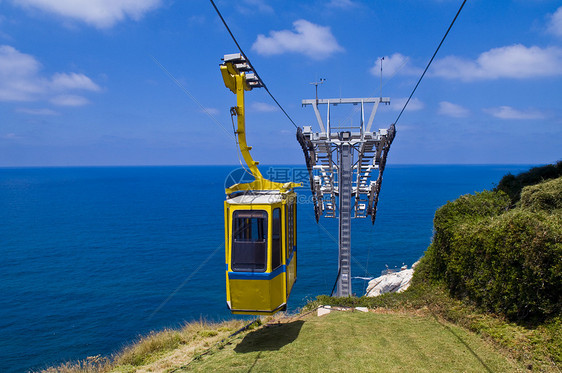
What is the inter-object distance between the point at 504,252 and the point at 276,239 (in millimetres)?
6241

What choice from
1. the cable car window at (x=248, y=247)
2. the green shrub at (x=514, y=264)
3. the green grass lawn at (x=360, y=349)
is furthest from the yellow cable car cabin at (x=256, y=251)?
the green shrub at (x=514, y=264)

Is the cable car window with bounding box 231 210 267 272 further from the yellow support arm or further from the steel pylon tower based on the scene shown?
the steel pylon tower

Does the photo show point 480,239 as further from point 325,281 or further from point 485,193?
point 325,281

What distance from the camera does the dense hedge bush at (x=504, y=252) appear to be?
834 centimetres

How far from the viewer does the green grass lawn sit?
7.55 meters

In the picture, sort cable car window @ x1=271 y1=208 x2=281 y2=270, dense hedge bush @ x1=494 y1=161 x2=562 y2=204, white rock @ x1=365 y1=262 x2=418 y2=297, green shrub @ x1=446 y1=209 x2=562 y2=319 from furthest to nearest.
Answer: white rock @ x1=365 y1=262 x2=418 y2=297 < dense hedge bush @ x1=494 y1=161 x2=562 y2=204 < cable car window @ x1=271 y1=208 x2=281 y2=270 < green shrub @ x1=446 y1=209 x2=562 y2=319

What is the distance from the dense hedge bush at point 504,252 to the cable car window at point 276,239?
612 cm

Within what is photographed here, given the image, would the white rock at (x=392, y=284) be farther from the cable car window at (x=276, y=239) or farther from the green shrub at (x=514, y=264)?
the cable car window at (x=276, y=239)

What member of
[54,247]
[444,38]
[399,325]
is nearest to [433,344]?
Answer: [399,325]

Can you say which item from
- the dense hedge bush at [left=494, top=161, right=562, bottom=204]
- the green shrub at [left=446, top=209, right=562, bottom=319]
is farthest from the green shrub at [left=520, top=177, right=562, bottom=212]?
the dense hedge bush at [left=494, top=161, right=562, bottom=204]

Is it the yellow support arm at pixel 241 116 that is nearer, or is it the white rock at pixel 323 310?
the yellow support arm at pixel 241 116

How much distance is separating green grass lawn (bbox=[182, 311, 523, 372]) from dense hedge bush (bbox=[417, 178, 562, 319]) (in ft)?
4.99

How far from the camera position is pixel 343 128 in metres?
15.1

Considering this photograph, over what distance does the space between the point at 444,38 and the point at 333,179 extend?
428 inches
